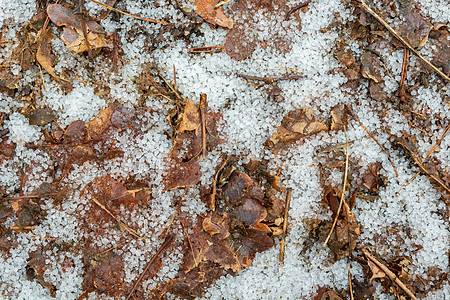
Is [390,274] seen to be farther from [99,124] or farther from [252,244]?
[99,124]

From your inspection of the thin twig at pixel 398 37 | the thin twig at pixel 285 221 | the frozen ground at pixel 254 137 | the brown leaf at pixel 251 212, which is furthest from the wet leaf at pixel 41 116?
the thin twig at pixel 398 37

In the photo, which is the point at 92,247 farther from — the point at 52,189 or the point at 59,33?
the point at 59,33

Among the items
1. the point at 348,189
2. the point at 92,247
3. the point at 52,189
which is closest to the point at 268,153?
the point at 348,189

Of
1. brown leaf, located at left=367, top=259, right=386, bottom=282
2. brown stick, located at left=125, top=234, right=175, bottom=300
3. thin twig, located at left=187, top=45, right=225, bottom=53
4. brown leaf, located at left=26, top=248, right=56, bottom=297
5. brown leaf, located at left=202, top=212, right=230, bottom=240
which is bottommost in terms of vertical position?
brown leaf, located at left=26, top=248, right=56, bottom=297

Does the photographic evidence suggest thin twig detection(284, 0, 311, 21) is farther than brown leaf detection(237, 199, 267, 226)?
Yes

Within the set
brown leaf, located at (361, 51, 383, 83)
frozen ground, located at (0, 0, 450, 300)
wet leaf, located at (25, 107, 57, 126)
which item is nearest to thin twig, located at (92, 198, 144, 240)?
frozen ground, located at (0, 0, 450, 300)

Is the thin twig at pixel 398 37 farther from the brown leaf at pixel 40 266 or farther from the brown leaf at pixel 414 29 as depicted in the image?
the brown leaf at pixel 40 266

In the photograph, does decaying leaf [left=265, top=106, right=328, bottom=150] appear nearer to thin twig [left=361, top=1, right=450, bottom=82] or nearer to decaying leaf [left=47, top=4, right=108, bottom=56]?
thin twig [left=361, top=1, right=450, bottom=82]
